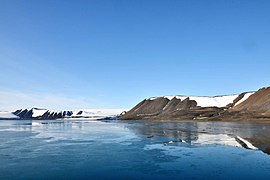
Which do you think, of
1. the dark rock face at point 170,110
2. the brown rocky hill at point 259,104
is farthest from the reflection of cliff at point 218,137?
the dark rock face at point 170,110

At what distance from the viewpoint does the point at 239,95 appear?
169 metres

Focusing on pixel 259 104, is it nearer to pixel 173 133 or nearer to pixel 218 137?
pixel 173 133

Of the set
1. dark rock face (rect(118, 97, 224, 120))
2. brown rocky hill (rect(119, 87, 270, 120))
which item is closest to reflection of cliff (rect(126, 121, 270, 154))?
brown rocky hill (rect(119, 87, 270, 120))

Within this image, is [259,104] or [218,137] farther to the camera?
[259,104]

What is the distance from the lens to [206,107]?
15488 centimetres

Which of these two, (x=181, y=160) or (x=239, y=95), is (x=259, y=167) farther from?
(x=239, y=95)

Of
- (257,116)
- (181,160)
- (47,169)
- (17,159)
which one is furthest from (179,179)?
(257,116)

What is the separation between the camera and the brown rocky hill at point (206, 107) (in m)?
117

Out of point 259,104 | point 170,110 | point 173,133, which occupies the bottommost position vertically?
point 173,133

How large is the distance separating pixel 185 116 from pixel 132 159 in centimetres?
12604

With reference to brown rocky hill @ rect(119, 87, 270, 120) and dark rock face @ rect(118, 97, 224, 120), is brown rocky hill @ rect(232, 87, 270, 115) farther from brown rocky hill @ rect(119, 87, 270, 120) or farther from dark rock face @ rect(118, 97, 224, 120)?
dark rock face @ rect(118, 97, 224, 120)

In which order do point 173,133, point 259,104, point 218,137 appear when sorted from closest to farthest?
point 218,137 → point 173,133 → point 259,104

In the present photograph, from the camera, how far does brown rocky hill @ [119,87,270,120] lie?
385 feet

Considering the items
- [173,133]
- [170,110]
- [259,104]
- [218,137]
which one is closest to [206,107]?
[170,110]
